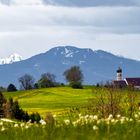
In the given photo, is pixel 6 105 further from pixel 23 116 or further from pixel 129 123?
pixel 129 123

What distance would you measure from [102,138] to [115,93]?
30.4m

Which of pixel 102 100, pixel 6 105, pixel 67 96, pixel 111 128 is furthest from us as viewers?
pixel 67 96

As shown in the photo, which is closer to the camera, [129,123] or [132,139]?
[132,139]

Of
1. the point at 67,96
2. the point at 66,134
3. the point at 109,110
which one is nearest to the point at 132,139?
the point at 66,134

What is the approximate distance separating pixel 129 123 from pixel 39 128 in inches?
73.3

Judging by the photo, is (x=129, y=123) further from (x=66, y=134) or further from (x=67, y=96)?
(x=67, y=96)

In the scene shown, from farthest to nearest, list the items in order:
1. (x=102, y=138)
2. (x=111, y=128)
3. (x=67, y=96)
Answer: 1. (x=67, y=96)
2. (x=111, y=128)
3. (x=102, y=138)

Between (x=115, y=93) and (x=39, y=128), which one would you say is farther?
(x=115, y=93)

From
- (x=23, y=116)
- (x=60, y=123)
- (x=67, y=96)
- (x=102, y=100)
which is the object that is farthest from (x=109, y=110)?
(x=67, y=96)

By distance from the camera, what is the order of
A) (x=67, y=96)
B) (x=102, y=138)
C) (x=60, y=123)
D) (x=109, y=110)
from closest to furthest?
(x=102, y=138)
(x=60, y=123)
(x=109, y=110)
(x=67, y=96)

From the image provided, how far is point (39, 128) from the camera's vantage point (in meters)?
12.2

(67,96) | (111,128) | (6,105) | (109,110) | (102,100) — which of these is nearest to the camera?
(111,128)

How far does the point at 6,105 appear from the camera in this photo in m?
71.4

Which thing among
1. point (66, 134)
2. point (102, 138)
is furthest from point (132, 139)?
point (66, 134)
